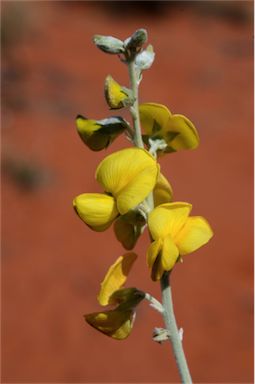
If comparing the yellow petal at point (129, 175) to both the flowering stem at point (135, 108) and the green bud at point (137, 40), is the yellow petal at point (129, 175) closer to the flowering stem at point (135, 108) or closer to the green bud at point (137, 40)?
the flowering stem at point (135, 108)

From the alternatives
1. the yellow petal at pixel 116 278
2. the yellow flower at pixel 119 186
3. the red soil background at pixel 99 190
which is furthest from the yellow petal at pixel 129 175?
the red soil background at pixel 99 190

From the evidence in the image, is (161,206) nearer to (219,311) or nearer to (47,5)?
(219,311)

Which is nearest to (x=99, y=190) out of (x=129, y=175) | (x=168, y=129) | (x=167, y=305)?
(x=168, y=129)

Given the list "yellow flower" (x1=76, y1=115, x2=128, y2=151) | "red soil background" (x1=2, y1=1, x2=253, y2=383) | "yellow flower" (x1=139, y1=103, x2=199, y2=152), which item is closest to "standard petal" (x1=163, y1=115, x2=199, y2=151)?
"yellow flower" (x1=139, y1=103, x2=199, y2=152)

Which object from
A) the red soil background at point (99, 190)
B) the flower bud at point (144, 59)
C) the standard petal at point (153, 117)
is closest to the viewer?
the flower bud at point (144, 59)

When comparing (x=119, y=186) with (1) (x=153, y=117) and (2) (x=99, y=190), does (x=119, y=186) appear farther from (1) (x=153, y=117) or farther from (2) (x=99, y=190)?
(2) (x=99, y=190)

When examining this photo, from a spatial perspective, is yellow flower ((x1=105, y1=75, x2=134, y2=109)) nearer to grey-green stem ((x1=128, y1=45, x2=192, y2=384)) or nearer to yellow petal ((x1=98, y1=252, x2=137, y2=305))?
grey-green stem ((x1=128, y1=45, x2=192, y2=384))
